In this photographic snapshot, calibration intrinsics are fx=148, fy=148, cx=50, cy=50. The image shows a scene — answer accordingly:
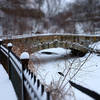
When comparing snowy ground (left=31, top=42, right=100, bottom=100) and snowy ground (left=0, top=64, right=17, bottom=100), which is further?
snowy ground (left=31, top=42, right=100, bottom=100)

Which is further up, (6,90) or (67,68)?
(6,90)

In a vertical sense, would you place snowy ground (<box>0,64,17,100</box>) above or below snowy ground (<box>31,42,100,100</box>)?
above

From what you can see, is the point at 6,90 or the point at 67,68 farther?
the point at 67,68

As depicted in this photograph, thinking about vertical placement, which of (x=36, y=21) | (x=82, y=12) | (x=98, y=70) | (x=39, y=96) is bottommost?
(x=98, y=70)

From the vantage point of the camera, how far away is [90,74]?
232 inches

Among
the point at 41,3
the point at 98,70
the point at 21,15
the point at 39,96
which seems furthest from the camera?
the point at 41,3

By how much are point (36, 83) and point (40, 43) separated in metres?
10.6

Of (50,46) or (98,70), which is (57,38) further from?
(98,70)

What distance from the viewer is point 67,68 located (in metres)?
4.84

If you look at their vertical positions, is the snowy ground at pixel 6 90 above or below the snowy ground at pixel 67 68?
above

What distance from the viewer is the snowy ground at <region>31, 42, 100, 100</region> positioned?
3489 mm

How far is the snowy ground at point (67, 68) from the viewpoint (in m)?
3.49

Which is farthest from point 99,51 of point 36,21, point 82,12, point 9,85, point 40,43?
point 82,12

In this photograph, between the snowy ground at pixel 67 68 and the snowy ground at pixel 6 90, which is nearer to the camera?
the snowy ground at pixel 6 90
